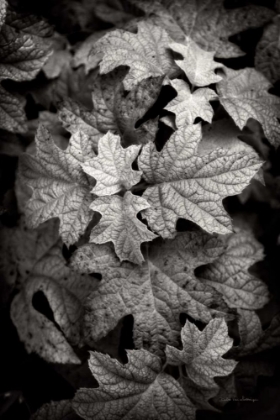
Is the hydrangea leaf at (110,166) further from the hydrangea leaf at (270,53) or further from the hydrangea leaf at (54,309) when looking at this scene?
the hydrangea leaf at (270,53)

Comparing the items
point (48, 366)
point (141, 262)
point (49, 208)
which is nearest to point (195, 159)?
point (141, 262)

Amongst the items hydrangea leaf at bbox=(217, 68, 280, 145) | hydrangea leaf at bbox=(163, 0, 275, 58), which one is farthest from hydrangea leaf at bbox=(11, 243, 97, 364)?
hydrangea leaf at bbox=(163, 0, 275, 58)

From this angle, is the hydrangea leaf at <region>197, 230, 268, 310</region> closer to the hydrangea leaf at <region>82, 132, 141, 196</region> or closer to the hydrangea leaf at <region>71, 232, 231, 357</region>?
the hydrangea leaf at <region>71, 232, 231, 357</region>

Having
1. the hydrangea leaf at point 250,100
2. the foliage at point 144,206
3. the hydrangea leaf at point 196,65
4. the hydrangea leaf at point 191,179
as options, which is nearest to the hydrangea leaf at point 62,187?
the foliage at point 144,206

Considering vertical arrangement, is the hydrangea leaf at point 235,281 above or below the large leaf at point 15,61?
below

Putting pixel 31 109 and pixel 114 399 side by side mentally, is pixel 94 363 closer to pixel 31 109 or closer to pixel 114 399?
pixel 114 399

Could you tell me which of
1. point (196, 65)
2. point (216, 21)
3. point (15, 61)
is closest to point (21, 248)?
point (15, 61)

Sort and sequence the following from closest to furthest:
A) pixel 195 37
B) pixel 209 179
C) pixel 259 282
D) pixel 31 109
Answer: pixel 209 179
pixel 259 282
pixel 195 37
pixel 31 109
